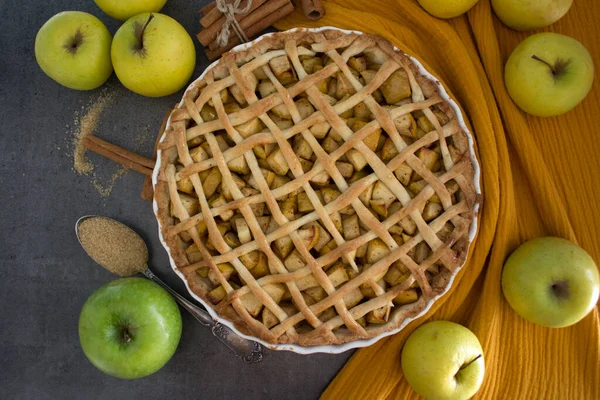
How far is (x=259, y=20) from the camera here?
1.41 meters

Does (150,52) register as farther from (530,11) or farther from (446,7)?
(530,11)

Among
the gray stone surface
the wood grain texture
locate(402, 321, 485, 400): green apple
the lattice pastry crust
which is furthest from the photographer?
the gray stone surface

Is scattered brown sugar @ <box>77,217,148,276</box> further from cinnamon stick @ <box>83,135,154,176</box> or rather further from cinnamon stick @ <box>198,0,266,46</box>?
cinnamon stick @ <box>198,0,266,46</box>

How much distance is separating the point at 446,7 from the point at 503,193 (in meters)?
0.51

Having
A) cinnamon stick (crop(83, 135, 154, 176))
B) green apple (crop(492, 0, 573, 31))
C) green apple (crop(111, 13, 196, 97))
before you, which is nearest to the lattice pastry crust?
green apple (crop(111, 13, 196, 97))

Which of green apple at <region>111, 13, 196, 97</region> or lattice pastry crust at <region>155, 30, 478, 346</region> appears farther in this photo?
green apple at <region>111, 13, 196, 97</region>

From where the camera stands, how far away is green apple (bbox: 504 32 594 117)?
1.29 m

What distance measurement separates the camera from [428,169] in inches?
46.0

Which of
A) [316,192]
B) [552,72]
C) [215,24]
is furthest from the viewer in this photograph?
[215,24]

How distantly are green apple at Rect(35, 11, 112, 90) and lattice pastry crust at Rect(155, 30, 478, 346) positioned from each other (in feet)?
1.07

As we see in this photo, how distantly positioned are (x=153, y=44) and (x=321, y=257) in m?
0.66

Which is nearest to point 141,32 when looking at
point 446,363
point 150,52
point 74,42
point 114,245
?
point 150,52

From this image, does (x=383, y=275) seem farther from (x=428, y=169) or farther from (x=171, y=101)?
(x=171, y=101)

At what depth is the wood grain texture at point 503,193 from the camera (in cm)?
137
